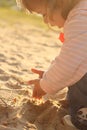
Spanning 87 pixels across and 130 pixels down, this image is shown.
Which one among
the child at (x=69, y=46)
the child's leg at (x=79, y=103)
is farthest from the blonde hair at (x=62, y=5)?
the child's leg at (x=79, y=103)

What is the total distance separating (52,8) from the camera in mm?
1590

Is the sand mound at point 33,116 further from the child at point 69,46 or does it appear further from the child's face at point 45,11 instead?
the child's face at point 45,11

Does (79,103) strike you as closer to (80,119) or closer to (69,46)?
(80,119)

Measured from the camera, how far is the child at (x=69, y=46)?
5.18 feet

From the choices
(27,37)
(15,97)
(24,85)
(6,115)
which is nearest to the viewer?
(6,115)

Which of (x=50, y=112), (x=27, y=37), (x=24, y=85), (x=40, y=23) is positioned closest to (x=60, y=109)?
(x=50, y=112)

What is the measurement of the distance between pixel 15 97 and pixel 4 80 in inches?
11.0

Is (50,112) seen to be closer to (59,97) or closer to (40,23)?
(59,97)

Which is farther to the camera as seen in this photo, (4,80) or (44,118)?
(4,80)

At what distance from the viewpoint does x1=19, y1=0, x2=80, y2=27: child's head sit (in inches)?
62.3

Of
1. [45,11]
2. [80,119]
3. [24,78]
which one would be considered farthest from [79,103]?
[24,78]

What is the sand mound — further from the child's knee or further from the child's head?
the child's head

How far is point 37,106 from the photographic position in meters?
1.90

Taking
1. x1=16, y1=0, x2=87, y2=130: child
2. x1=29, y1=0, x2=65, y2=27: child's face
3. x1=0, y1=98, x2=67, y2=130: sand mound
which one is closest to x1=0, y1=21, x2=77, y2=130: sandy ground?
x1=0, y1=98, x2=67, y2=130: sand mound
